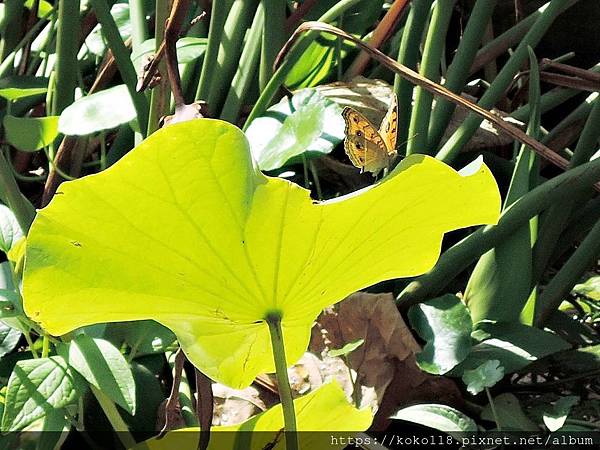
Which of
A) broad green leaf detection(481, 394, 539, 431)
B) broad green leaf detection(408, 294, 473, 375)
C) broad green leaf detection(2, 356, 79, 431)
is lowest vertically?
broad green leaf detection(481, 394, 539, 431)

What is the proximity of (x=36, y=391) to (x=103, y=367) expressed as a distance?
0.13 ft

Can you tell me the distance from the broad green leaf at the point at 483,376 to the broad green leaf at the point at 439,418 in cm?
→ 2

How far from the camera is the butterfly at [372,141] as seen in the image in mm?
528

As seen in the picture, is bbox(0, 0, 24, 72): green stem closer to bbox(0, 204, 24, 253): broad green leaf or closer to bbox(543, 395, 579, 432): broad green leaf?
bbox(0, 204, 24, 253): broad green leaf

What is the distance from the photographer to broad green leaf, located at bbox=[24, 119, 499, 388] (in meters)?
0.31

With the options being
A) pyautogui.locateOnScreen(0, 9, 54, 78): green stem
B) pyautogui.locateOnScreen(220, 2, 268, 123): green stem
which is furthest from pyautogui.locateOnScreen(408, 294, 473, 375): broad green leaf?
pyautogui.locateOnScreen(0, 9, 54, 78): green stem

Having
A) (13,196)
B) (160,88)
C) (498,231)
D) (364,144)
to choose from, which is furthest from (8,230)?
(498,231)

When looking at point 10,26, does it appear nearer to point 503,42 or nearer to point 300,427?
point 503,42

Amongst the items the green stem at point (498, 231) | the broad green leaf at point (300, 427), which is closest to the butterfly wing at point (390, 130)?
the green stem at point (498, 231)

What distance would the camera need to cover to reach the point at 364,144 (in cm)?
56

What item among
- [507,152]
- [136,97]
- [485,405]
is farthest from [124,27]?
[485,405]

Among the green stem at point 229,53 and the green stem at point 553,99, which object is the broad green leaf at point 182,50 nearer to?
the green stem at point 229,53

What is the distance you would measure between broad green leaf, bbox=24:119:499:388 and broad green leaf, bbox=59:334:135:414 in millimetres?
110

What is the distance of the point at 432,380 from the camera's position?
622 mm
